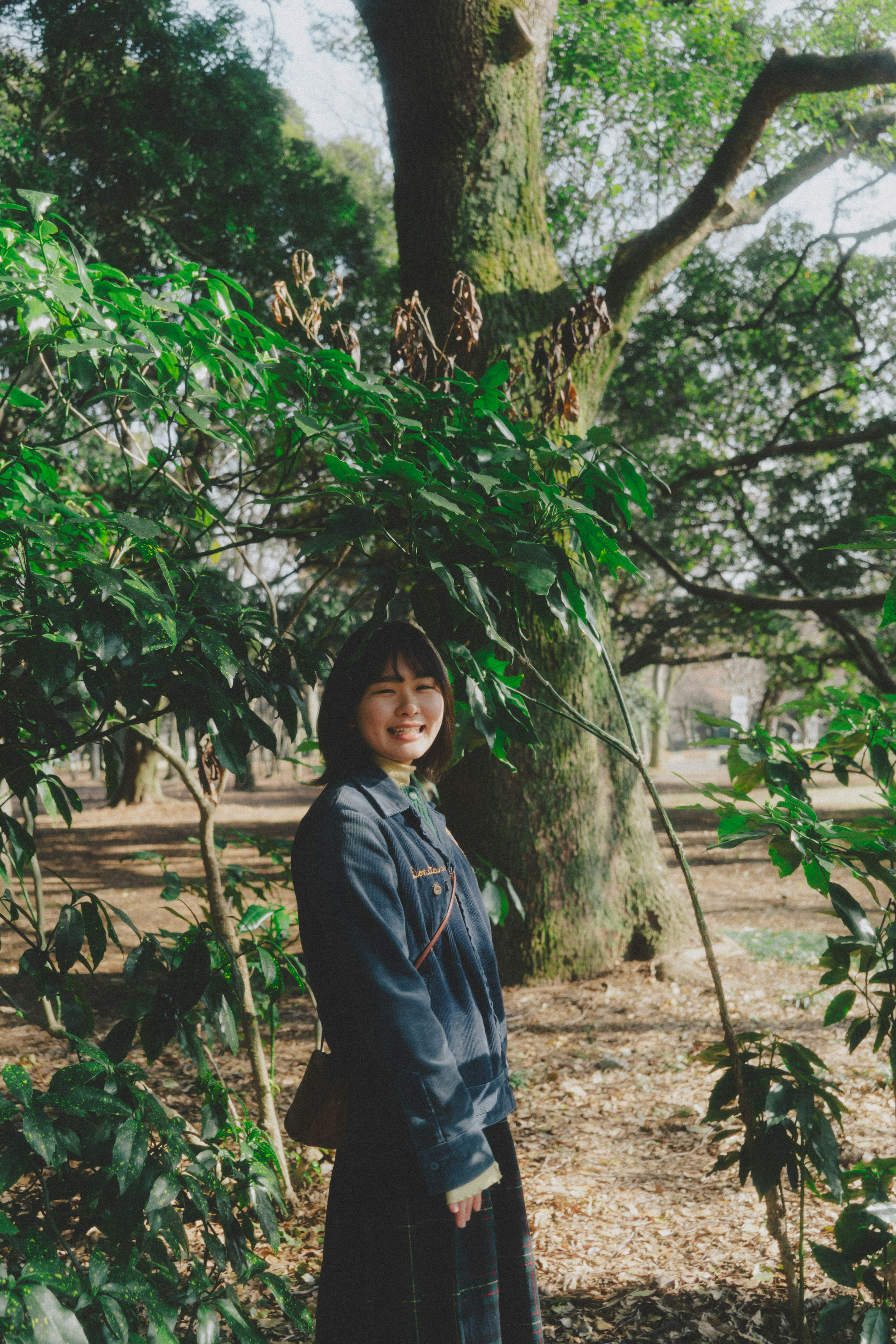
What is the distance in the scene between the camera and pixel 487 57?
16.0ft

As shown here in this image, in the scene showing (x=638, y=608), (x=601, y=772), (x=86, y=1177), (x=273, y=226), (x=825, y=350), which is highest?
(x=273, y=226)

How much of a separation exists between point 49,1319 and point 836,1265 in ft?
4.39

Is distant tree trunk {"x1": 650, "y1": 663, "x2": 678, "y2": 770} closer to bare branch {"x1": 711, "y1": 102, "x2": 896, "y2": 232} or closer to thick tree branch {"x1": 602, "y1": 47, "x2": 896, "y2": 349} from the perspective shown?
bare branch {"x1": 711, "y1": 102, "x2": 896, "y2": 232}

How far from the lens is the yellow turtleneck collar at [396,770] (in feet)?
5.81

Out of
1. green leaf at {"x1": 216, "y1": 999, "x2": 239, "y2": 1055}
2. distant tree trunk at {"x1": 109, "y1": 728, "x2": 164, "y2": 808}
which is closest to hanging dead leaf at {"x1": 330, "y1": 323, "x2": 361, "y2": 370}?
green leaf at {"x1": 216, "y1": 999, "x2": 239, "y2": 1055}

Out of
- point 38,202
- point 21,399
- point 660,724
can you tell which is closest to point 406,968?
point 21,399

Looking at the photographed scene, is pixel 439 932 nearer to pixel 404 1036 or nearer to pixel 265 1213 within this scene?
pixel 404 1036

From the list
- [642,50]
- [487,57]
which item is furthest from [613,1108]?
[642,50]

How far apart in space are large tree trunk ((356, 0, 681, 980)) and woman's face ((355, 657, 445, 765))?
276 cm

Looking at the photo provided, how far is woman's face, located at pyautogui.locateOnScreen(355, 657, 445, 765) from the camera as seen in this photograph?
1.77 m

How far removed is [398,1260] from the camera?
5.11ft

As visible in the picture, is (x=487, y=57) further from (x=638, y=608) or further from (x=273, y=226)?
(x=638, y=608)

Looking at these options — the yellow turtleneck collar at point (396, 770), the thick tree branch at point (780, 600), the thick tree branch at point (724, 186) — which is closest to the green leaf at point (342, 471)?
the yellow turtleneck collar at point (396, 770)

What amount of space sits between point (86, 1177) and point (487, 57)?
5.40 metres
